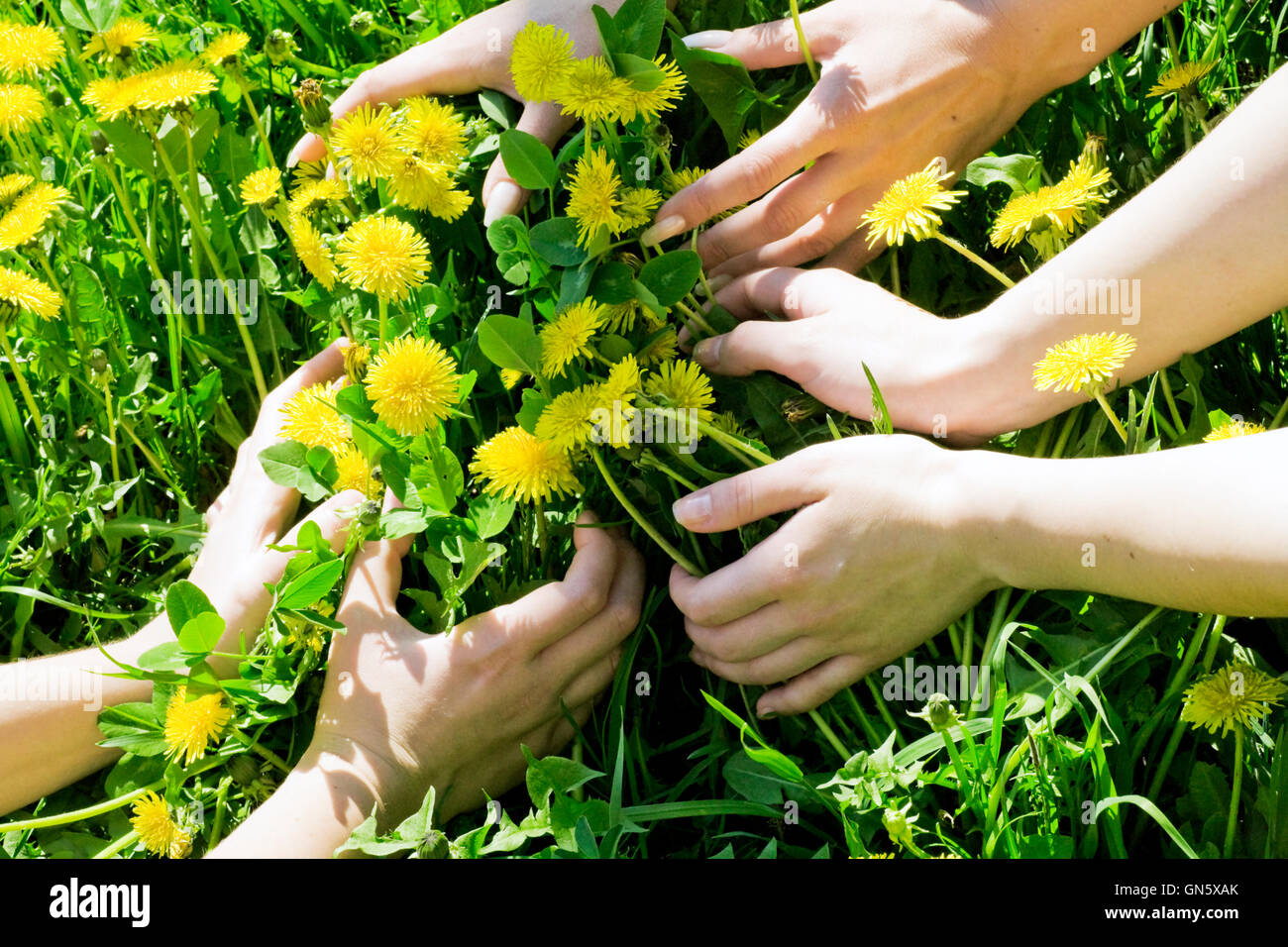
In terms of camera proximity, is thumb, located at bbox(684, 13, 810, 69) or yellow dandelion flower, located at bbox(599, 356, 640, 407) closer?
yellow dandelion flower, located at bbox(599, 356, 640, 407)

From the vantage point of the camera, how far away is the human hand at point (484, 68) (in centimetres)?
141

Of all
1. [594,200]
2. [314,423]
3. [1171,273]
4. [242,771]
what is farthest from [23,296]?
[1171,273]

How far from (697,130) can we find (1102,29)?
1.68ft

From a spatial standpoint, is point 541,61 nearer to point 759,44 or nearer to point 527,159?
point 527,159

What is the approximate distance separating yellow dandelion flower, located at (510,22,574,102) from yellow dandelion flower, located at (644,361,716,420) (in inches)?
12.7

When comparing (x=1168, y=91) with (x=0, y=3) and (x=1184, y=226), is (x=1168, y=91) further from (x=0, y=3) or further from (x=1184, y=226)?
(x=0, y=3)

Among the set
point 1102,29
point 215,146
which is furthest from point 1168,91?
point 215,146

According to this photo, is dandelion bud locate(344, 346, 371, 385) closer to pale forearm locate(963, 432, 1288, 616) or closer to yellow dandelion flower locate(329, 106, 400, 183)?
yellow dandelion flower locate(329, 106, 400, 183)

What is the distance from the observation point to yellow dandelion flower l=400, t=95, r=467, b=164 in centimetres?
135

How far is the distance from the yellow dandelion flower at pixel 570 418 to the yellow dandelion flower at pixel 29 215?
2.65ft

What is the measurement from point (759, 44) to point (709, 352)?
16.2 inches

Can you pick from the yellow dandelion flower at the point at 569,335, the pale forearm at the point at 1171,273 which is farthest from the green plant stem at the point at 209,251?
the pale forearm at the point at 1171,273

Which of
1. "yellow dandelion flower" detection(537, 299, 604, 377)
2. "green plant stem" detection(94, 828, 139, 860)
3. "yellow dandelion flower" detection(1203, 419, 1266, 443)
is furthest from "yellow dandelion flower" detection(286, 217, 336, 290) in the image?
"yellow dandelion flower" detection(1203, 419, 1266, 443)

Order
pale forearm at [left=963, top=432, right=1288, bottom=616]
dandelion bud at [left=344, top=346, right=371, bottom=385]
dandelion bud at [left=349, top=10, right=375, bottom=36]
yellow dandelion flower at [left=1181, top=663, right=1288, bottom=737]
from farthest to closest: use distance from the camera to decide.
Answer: dandelion bud at [left=349, top=10, right=375, bottom=36] → dandelion bud at [left=344, top=346, right=371, bottom=385] → yellow dandelion flower at [left=1181, top=663, right=1288, bottom=737] → pale forearm at [left=963, top=432, right=1288, bottom=616]
